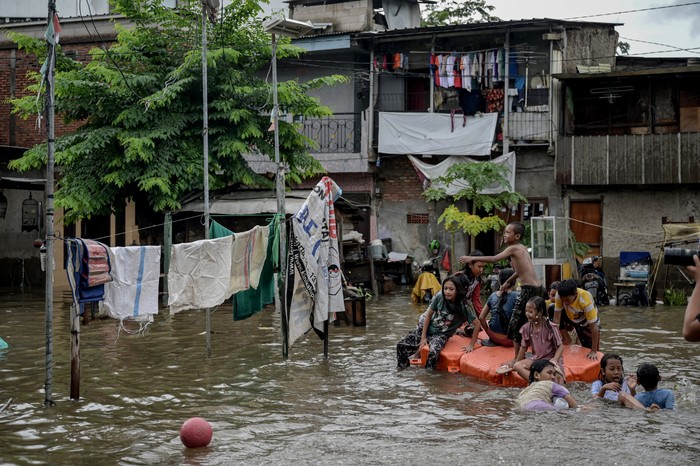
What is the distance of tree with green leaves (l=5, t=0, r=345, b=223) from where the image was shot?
20.9m

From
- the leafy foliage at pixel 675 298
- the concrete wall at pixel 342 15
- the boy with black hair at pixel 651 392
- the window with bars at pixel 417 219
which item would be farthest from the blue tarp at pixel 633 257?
the boy with black hair at pixel 651 392

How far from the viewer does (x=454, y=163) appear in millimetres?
27203

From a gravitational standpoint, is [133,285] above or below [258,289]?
above

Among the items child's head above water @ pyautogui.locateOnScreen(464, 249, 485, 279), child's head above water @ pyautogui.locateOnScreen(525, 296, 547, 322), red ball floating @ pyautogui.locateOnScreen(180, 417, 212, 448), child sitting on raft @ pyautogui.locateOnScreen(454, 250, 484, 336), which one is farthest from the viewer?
child's head above water @ pyautogui.locateOnScreen(464, 249, 485, 279)

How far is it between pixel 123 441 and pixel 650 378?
5.36 metres

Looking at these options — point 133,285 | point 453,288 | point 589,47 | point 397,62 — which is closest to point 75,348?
point 133,285

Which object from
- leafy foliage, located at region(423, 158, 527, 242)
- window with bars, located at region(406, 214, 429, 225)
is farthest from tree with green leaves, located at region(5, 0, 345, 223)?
window with bars, located at region(406, 214, 429, 225)

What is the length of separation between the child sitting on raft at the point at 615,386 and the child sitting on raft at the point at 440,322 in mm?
2482

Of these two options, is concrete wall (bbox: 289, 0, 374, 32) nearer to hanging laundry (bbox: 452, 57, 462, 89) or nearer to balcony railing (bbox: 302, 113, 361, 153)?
balcony railing (bbox: 302, 113, 361, 153)

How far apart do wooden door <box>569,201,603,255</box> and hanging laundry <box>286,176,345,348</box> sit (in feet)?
49.9

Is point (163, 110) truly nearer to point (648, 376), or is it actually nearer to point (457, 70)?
point (457, 70)

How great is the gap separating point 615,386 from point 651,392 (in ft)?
1.30

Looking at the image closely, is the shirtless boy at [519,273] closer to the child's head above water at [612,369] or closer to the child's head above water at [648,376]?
the child's head above water at [612,369]

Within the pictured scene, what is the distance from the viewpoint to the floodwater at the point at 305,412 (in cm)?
802
